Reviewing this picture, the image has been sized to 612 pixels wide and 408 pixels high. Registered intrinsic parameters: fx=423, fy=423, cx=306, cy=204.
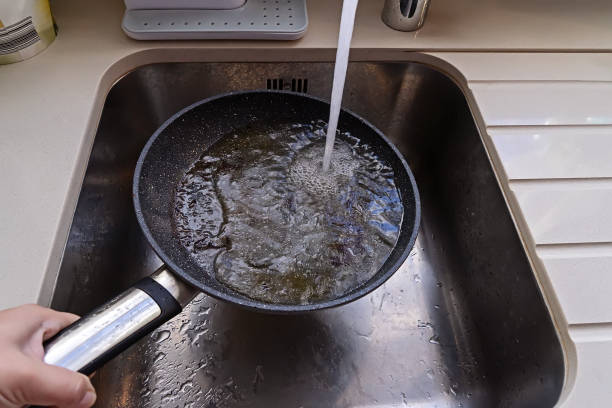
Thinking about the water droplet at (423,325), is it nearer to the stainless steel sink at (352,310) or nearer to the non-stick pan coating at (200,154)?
the stainless steel sink at (352,310)

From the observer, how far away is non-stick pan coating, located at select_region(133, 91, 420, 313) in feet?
1.82

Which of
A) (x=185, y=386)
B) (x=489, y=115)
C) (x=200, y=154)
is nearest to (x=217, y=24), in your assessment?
(x=200, y=154)

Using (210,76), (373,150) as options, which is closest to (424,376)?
(373,150)

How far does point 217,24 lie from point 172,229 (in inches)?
17.0

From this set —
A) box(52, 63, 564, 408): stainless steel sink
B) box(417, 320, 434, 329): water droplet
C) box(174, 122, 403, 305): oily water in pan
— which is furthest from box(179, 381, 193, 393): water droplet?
box(417, 320, 434, 329): water droplet

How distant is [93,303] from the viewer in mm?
688

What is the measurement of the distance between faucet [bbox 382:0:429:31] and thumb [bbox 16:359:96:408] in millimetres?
841

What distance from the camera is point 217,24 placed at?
83cm

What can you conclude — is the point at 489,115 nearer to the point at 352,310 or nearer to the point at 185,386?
the point at 352,310

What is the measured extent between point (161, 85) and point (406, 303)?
65cm

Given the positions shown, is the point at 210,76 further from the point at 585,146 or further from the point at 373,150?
the point at 585,146

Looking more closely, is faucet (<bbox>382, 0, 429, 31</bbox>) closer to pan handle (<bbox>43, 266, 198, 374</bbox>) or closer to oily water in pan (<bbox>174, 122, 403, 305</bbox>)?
oily water in pan (<bbox>174, 122, 403, 305</bbox>)

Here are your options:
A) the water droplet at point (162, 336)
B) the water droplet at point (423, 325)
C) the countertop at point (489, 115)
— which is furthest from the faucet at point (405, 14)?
the water droplet at point (162, 336)

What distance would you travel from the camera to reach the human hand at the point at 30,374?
388mm
